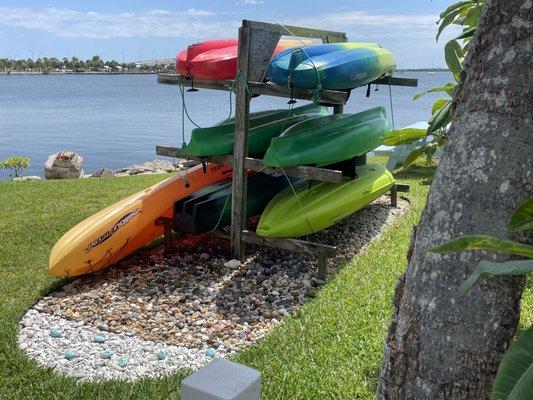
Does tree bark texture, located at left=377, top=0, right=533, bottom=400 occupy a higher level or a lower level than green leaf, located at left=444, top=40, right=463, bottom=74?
lower

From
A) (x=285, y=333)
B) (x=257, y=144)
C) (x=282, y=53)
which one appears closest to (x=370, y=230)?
(x=257, y=144)

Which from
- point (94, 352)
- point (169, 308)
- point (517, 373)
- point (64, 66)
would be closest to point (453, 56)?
point (517, 373)

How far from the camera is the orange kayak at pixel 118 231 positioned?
5.45 m

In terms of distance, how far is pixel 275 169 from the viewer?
18.2 ft

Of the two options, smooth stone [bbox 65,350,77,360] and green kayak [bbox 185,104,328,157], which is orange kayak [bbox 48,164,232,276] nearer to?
green kayak [bbox 185,104,328,157]

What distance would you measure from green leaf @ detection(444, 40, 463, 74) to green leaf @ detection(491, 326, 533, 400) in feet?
5.24

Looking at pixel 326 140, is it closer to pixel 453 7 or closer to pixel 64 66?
pixel 453 7

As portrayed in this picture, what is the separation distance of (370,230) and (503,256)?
18.0ft

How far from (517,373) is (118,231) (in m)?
5.05

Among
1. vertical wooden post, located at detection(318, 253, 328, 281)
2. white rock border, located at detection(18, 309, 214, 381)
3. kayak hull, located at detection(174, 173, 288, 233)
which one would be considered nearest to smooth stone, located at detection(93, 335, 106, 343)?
white rock border, located at detection(18, 309, 214, 381)

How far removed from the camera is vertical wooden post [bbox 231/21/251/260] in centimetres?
550

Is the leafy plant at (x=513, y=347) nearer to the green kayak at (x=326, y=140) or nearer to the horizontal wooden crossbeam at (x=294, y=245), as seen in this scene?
the horizontal wooden crossbeam at (x=294, y=245)

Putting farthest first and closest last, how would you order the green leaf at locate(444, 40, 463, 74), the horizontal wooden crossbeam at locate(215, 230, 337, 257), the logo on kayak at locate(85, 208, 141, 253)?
1. the logo on kayak at locate(85, 208, 141, 253)
2. the horizontal wooden crossbeam at locate(215, 230, 337, 257)
3. the green leaf at locate(444, 40, 463, 74)

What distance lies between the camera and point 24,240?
6660 mm
